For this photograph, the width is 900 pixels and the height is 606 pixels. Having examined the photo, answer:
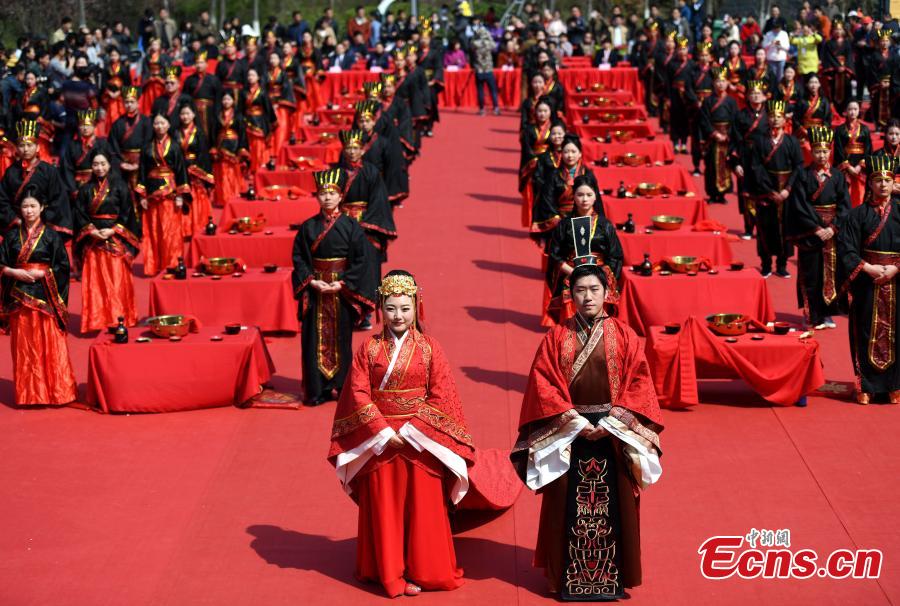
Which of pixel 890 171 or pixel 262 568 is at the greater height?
pixel 890 171

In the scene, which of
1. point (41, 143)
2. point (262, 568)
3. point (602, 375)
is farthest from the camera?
point (41, 143)

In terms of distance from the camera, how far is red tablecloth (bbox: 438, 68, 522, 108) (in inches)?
1069

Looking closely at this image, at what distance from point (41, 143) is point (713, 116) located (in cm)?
954

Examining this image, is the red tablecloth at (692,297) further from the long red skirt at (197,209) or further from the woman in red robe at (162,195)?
the long red skirt at (197,209)

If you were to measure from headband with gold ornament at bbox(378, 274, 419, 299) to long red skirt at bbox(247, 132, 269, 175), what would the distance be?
12.8 m

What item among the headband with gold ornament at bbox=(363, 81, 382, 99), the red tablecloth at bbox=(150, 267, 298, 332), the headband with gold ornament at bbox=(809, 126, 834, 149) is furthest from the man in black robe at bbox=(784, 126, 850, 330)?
the headband with gold ornament at bbox=(363, 81, 382, 99)

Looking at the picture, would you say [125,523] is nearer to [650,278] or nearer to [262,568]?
[262,568]

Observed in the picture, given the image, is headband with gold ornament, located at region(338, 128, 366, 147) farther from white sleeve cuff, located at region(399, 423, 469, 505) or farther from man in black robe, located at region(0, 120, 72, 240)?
white sleeve cuff, located at region(399, 423, 469, 505)

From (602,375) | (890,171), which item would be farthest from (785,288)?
(602,375)

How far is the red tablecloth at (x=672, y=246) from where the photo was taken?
1394 centimetres

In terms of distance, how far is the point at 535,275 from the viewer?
50.2 ft

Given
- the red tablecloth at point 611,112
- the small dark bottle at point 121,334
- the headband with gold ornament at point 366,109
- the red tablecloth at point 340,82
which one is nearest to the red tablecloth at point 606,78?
the red tablecloth at point 340,82

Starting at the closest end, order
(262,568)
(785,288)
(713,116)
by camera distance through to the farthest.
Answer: (262,568) < (785,288) < (713,116)

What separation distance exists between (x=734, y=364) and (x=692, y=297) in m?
1.88
